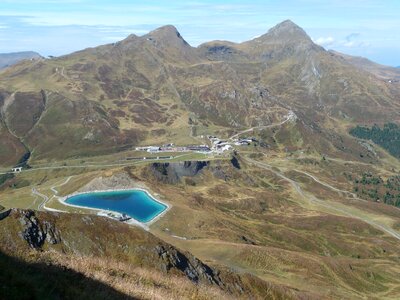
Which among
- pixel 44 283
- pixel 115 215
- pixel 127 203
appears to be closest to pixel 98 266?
pixel 44 283

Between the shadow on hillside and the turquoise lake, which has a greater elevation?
the shadow on hillside

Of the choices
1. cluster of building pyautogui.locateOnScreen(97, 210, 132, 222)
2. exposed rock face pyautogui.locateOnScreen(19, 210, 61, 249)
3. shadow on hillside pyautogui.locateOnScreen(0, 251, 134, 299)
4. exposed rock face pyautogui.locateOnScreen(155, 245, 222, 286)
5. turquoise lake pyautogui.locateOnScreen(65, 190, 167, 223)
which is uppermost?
shadow on hillside pyautogui.locateOnScreen(0, 251, 134, 299)

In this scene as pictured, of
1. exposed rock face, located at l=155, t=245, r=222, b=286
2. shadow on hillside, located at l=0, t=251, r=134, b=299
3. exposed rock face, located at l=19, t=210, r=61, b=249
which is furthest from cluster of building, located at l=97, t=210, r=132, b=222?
shadow on hillside, located at l=0, t=251, r=134, b=299

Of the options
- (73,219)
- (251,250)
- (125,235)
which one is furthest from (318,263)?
(73,219)

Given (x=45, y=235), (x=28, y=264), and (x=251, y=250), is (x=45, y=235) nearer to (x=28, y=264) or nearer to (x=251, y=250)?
(x=251, y=250)

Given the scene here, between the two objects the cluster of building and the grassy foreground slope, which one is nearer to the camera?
the grassy foreground slope

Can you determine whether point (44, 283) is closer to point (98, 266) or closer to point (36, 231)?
point (98, 266)

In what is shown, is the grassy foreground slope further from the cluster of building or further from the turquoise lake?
the turquoise lake
